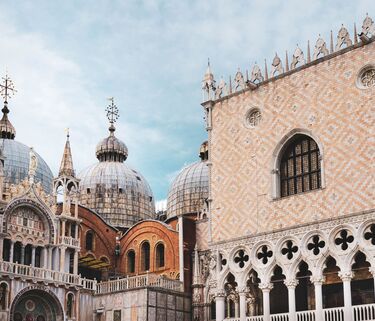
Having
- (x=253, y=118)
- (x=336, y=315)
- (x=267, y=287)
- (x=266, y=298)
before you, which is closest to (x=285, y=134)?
(x=253, y=118)

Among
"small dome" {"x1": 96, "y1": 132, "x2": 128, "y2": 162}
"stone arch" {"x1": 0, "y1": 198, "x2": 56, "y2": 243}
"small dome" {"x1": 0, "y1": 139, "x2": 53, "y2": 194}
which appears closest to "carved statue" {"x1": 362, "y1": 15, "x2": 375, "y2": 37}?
"stone arch" {"x1": 0, "y1": 198, "x2": 56, "y2": 243}

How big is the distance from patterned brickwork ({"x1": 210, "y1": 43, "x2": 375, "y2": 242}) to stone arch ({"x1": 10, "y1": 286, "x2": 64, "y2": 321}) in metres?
7.51

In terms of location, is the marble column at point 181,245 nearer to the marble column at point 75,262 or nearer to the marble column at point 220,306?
the marble column at point 75,262

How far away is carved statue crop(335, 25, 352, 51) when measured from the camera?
21575mm

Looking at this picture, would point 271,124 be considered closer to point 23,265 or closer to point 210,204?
point 210,204

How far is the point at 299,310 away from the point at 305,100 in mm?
6811

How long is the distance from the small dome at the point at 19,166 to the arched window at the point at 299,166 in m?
15.6

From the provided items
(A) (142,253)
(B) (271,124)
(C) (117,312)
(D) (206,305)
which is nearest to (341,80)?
(B) (271,124)

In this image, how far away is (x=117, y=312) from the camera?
2741cm

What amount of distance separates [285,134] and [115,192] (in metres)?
20.4

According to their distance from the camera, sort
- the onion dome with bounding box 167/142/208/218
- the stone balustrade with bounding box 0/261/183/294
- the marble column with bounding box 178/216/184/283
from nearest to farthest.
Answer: the stone balustrade with bounding box 0/261/183/294 → the marble column with bounding box 178/216/184/283 → the onion dome with bounding box 167/142/208/218

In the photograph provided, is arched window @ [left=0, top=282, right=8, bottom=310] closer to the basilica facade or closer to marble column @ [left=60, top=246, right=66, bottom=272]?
the basilica facade

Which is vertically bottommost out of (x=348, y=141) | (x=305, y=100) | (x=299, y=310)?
(x=299, y=310)

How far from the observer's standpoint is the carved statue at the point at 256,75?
23891 millimetres
